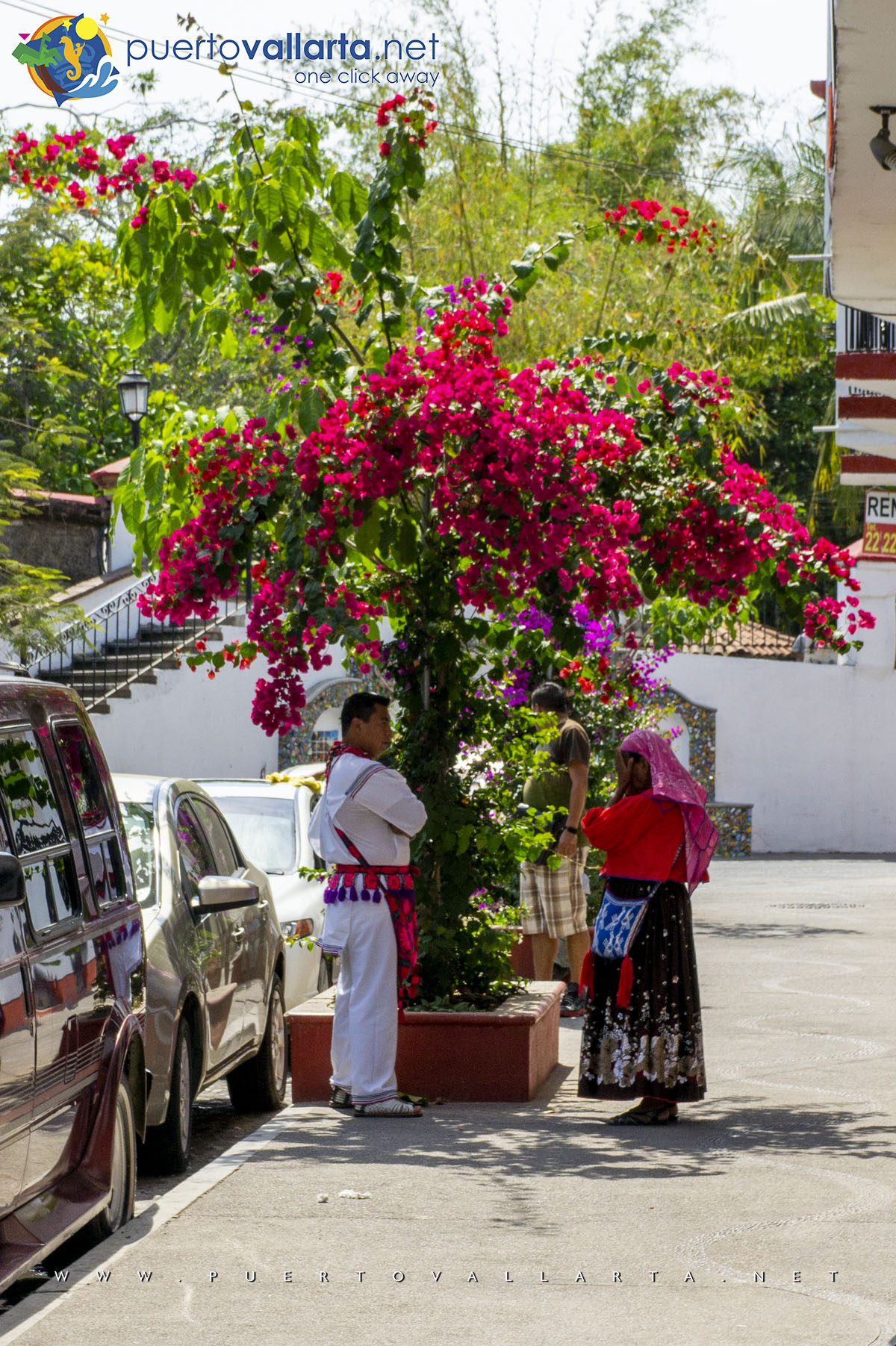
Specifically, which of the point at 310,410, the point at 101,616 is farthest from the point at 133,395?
the point at 310,410

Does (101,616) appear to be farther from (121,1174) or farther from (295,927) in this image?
(121,1174)

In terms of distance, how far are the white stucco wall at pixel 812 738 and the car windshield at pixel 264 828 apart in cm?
1990

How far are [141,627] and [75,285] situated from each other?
9.15 m

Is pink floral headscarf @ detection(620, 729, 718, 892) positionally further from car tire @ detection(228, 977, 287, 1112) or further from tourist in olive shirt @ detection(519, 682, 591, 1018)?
tourist in olive shirt @ detection(519, 682, 591, 1018)

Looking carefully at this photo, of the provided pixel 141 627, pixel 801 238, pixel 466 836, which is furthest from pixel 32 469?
pixel 801 238

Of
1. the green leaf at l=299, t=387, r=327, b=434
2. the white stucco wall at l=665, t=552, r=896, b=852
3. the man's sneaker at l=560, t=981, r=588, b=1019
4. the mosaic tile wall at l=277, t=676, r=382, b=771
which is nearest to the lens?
the green leaf at l=299, t=387, r=327, b=434

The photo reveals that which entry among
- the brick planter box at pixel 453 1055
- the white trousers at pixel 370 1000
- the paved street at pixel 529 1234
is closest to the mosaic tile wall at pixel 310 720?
the paved street at pixel 529 1234

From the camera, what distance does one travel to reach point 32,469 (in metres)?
19.9

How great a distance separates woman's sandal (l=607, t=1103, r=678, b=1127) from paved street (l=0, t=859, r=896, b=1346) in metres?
0.13

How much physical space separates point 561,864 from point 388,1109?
11.3 feet

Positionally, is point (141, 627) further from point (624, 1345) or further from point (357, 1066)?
point (624, 1345)

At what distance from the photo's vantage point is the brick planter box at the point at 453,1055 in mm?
8648

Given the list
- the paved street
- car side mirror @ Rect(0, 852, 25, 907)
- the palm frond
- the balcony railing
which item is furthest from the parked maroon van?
the palm frond

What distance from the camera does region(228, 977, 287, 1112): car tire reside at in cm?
957
